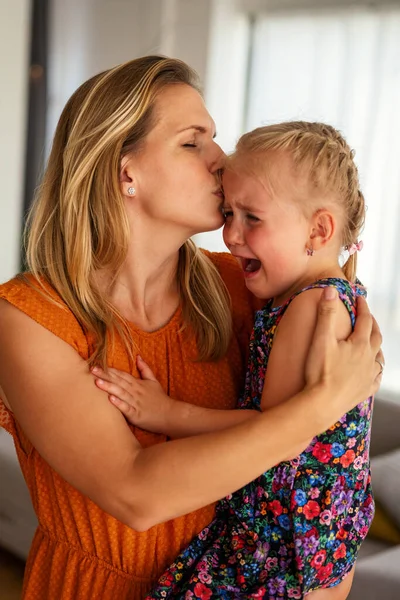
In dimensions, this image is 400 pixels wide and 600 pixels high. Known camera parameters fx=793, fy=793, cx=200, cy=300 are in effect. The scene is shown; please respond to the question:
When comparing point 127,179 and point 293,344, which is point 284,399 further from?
point 127,179

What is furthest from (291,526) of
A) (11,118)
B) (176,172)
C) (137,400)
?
(11,118)

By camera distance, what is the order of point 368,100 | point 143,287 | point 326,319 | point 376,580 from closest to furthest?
point 326,319 < point 143,287 < point 376,580 < point 368,100

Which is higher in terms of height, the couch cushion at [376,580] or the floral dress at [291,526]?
the floral dress at [291,526]

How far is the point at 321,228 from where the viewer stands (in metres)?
1.52

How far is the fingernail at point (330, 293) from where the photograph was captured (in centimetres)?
138

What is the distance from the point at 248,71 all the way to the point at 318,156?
4086 millimetres

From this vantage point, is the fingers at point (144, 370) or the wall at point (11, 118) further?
the wall at point (11, 118)

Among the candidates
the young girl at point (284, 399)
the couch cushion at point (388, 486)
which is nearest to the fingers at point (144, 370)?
the young girl at point (284, 399)

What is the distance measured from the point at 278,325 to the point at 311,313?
8 centimetres

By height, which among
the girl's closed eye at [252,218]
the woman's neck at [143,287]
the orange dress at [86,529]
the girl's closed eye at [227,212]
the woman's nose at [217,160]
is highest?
the woman's nose at [217,160]

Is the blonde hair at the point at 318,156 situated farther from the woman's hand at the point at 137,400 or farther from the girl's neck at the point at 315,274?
the woman's hand at the point at 137,400

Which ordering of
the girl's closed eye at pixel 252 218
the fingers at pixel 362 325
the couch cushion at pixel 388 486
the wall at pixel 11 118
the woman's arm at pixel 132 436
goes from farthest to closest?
the wall at pixel 11 118
the couch cushion at pixel 388 486
the girl's closed eye at pixel 252 218
the fingers at pixel 362 325
the woman's arm at pixel 132 436

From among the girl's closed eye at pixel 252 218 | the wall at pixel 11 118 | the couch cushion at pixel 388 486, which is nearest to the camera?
the girl's closed eye at pixel 252 218

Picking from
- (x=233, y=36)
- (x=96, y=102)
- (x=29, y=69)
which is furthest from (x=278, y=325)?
(x=29, y=69)
